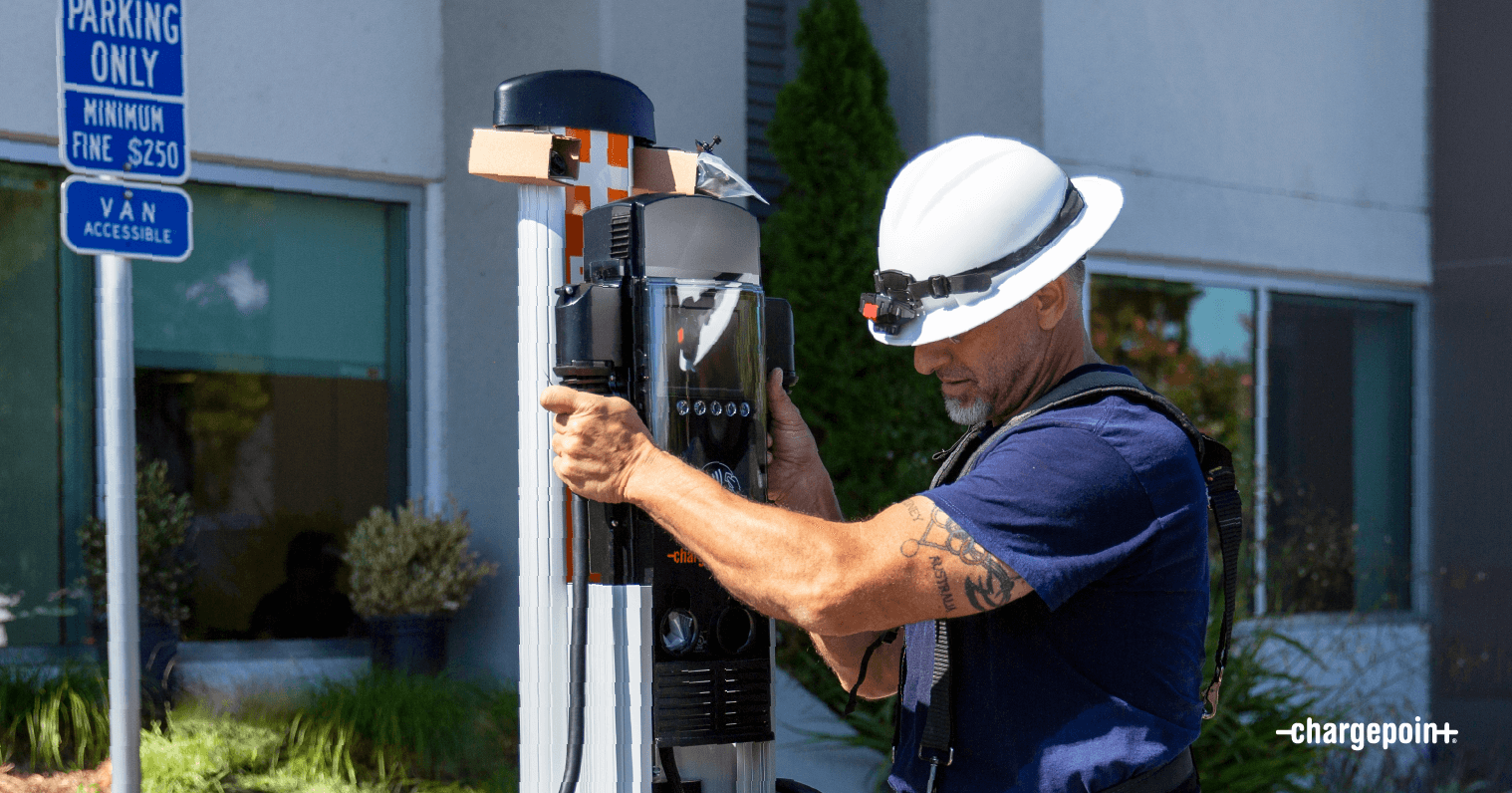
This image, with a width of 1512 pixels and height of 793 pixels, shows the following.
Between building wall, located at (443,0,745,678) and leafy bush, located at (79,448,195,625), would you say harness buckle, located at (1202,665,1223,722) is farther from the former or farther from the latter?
leafy bush, located at (79,448,195,625)

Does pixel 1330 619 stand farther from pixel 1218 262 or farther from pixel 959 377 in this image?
pixel 959 377

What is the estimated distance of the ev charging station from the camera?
183cm

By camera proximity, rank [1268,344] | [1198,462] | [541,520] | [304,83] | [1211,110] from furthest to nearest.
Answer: [1268,344], [1211,110], [304,83], [541,520], [1198,462]

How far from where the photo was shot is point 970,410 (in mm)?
1772

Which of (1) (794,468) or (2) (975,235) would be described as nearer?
(2) (975,235)

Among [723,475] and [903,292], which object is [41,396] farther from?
[903,292]

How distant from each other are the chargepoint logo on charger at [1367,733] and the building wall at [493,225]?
3.01 m

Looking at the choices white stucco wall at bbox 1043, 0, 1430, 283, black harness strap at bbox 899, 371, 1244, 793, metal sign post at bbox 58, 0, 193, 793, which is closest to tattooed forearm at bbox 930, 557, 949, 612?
black harness strap at bbox 899, 371, 1244, 793

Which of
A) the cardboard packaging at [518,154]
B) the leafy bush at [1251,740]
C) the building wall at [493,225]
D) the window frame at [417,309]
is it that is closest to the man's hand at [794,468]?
the cardboard packaging at [518,154]

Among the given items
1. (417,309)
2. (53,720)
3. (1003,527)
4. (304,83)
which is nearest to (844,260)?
(417,309)

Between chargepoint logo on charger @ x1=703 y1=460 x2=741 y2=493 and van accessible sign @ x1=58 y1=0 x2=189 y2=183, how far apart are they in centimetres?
174

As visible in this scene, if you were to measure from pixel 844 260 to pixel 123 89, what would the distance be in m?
3.26

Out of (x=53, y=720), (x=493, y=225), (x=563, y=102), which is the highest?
(x=493, y=225)

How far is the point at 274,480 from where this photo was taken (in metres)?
5.40
